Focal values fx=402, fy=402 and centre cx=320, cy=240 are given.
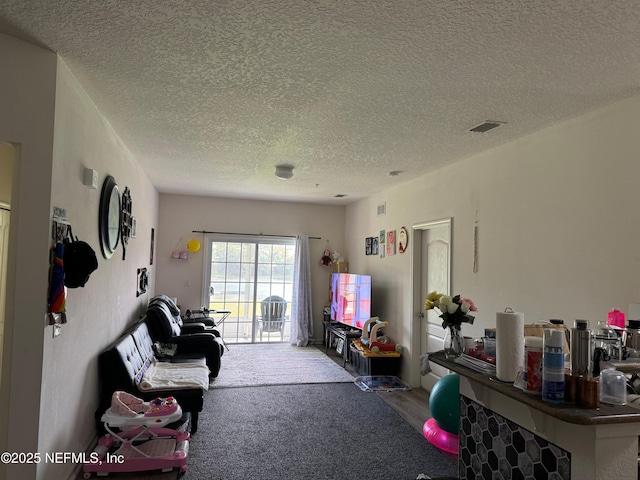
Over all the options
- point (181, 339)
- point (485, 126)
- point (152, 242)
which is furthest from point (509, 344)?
point (152, 242)

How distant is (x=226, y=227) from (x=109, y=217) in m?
3.84

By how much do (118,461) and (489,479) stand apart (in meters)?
2.29

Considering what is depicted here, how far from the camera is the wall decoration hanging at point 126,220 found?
3.71 m

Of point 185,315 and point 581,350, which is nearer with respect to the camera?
point 581,350

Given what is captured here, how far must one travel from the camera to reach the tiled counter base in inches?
54.2

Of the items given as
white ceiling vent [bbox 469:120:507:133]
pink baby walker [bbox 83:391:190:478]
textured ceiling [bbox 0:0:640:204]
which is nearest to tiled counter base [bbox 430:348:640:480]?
textured ceiling [bbox 0:0:640:204]

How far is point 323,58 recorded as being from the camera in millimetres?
2082

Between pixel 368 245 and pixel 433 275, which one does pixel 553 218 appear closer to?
pixel 433 275

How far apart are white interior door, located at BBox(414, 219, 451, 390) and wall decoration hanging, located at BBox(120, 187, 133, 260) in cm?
319

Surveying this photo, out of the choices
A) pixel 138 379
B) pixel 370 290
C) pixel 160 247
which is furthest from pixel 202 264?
pixel 138 379

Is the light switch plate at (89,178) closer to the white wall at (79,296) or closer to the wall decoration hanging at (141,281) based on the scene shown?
the white wall at (79,296)

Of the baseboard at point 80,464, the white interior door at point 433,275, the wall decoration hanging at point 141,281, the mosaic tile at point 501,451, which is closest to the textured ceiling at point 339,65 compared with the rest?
the white interior door at point 433,275

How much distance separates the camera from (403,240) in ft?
16.9

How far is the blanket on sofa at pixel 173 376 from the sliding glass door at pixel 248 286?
9.67ft
